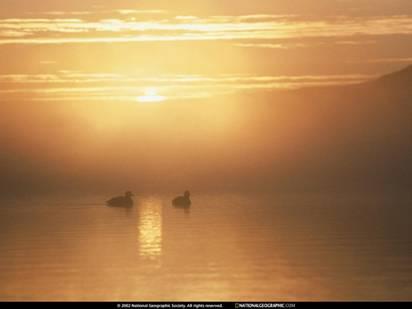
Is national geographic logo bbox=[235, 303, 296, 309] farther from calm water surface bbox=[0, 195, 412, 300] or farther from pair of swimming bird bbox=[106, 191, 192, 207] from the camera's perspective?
pair of swimming bird bbox=[106, 191, 192, 207]

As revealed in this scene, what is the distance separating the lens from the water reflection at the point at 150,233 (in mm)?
42938

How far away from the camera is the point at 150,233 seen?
5238 centimetres

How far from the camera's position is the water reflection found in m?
42.9

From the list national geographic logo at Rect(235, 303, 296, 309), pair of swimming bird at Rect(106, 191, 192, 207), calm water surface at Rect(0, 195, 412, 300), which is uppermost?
pair of swimming bird at Rect(106, 191, 192, 207)

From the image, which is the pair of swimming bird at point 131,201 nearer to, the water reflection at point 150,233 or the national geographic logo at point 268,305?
the water reflection at point 150,233

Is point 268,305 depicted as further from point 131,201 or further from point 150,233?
point 131,201

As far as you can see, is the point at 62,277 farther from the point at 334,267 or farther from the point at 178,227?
the point at 178,227

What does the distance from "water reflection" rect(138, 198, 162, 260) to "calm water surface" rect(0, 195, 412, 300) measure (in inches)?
2.4

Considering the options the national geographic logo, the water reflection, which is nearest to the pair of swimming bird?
the water reflection

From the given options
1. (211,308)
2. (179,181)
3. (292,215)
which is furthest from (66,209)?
(179,181)

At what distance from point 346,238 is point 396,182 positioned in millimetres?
123890

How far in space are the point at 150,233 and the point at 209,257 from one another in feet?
40.4

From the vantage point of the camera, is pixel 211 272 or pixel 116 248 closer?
pixel 211 272

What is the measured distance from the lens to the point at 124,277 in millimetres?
35312
